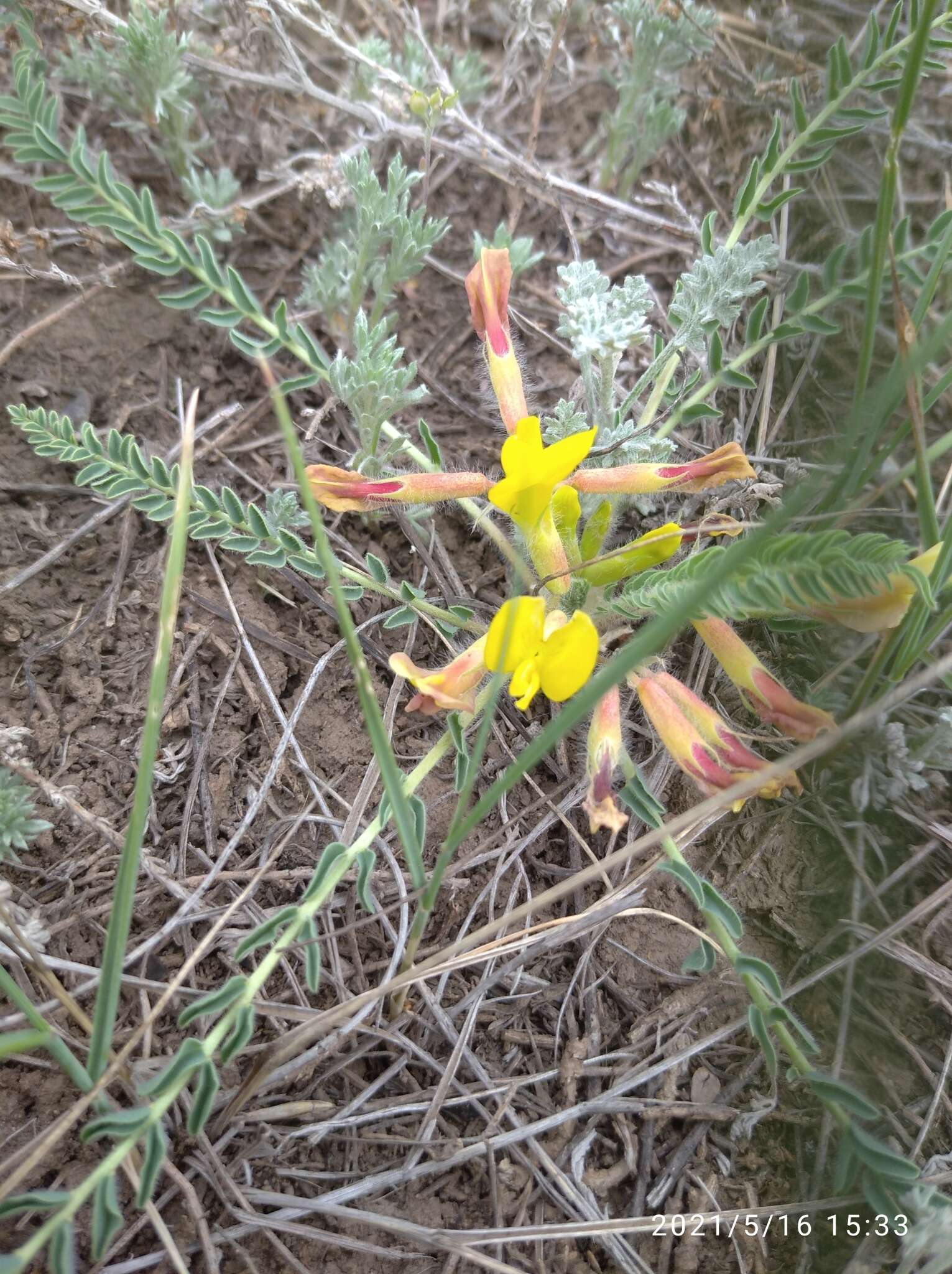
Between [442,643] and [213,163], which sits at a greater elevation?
[213,163]

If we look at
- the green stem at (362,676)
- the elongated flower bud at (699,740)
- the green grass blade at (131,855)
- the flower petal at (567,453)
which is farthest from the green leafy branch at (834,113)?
the green grass blade at (131,855)

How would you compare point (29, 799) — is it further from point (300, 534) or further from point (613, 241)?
point (613, 241)

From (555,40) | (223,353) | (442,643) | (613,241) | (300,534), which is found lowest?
(442,643)

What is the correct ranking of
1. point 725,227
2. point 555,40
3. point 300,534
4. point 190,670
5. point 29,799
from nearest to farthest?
point 29,799, point 190,670, point 300,534, point 555,40, point 725,227

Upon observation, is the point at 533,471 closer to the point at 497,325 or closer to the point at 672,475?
the point at 672,475

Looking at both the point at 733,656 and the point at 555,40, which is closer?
the point at 733,656

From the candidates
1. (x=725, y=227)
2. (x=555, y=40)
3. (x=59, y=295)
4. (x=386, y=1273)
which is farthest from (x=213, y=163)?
(x=386, y=1273)

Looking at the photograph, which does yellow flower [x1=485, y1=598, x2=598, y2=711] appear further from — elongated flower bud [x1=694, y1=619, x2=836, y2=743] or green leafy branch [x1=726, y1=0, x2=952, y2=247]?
green leafy branch [x1=726, y1=0, x2=952, y2=247]

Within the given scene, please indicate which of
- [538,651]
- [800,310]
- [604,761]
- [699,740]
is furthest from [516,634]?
[800,310]
